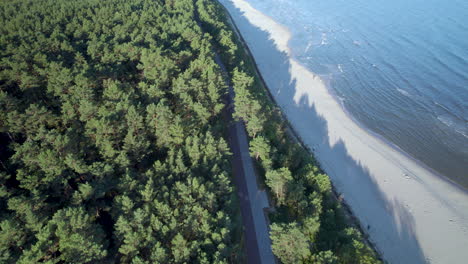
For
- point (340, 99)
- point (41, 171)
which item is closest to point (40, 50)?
point (41, 171)

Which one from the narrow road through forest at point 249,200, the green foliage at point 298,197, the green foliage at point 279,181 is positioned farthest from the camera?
the green foliage at point 279,181

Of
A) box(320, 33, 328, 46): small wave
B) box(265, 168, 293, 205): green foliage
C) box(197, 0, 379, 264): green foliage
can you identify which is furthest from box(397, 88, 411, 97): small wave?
box(265, 168, 293, 205): green foliage

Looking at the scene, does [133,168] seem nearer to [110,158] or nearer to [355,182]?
[110,158]

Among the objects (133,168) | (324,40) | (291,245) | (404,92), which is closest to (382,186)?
(291,245)

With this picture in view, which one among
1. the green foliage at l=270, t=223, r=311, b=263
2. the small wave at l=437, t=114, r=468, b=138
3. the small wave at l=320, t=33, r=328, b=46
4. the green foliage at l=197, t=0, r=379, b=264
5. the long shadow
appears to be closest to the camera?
the green foliage at l=270, t=223, r=311, b=263

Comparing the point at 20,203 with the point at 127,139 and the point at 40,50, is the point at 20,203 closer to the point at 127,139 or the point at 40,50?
the point at 127,139

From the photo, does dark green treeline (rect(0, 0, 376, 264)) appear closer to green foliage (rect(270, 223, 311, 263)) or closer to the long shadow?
green foliage (rect(270, 223, 311, 263))

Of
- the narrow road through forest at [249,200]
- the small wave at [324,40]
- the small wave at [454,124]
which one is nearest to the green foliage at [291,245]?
the narrow road through forest at [249,200]

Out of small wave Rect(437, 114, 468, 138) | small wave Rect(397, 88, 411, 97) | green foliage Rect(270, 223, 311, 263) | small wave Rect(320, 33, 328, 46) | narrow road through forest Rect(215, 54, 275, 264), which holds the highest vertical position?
small wave Rect(320, 33, 328, 46)

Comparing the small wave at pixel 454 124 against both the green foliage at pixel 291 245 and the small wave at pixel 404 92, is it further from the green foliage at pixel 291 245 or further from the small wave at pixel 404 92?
the green foliage at pixel 291 245
